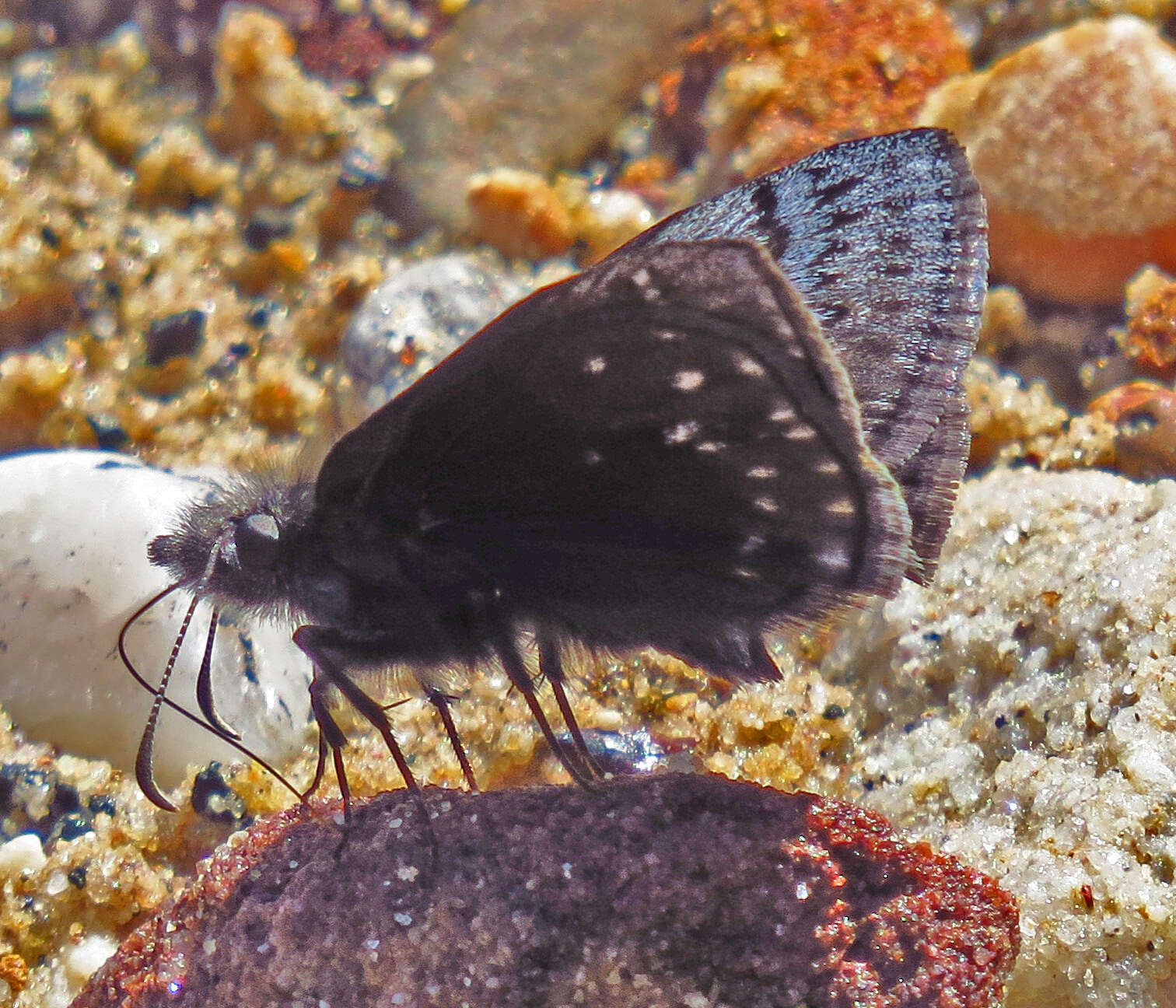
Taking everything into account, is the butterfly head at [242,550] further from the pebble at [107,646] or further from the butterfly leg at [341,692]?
the pebble at [107,646]

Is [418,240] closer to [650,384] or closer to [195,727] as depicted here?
[195,727]

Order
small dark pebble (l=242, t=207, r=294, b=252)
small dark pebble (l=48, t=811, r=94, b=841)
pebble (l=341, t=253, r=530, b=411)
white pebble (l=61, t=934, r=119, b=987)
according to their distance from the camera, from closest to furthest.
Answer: white pebble (l=61, t=934, r=119, b=987), small dark pebble (l=48, t=811, r=94, b=841), pebble (l=341, t=253, r=530, b=411), small dark pebble (l=242, t=207, r=294, b=252)

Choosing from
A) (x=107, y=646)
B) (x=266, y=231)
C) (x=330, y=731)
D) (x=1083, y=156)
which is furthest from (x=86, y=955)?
(x=1083, y=156)

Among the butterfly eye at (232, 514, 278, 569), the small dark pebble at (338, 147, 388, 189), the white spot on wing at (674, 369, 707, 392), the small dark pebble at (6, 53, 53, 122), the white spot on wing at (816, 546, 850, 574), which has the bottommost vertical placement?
the white spot on wing at (816, 546, 850, 574)

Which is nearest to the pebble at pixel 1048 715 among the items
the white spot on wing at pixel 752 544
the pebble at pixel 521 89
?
the white spot on wing at pixel 752 544

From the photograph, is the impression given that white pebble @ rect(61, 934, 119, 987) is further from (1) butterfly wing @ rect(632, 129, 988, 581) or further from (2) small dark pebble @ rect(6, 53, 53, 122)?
(2) small dark pebble @ rect(6, 53, 53, 122)

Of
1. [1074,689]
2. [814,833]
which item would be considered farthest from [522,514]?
[1074,689]

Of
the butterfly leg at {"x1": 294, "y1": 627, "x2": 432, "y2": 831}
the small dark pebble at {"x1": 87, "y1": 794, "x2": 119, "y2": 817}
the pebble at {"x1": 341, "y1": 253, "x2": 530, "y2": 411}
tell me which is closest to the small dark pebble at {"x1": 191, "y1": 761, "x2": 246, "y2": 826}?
the small dark pebble at {"x1": 87, "y1": 794, "x2": 119, "y2": 817}
